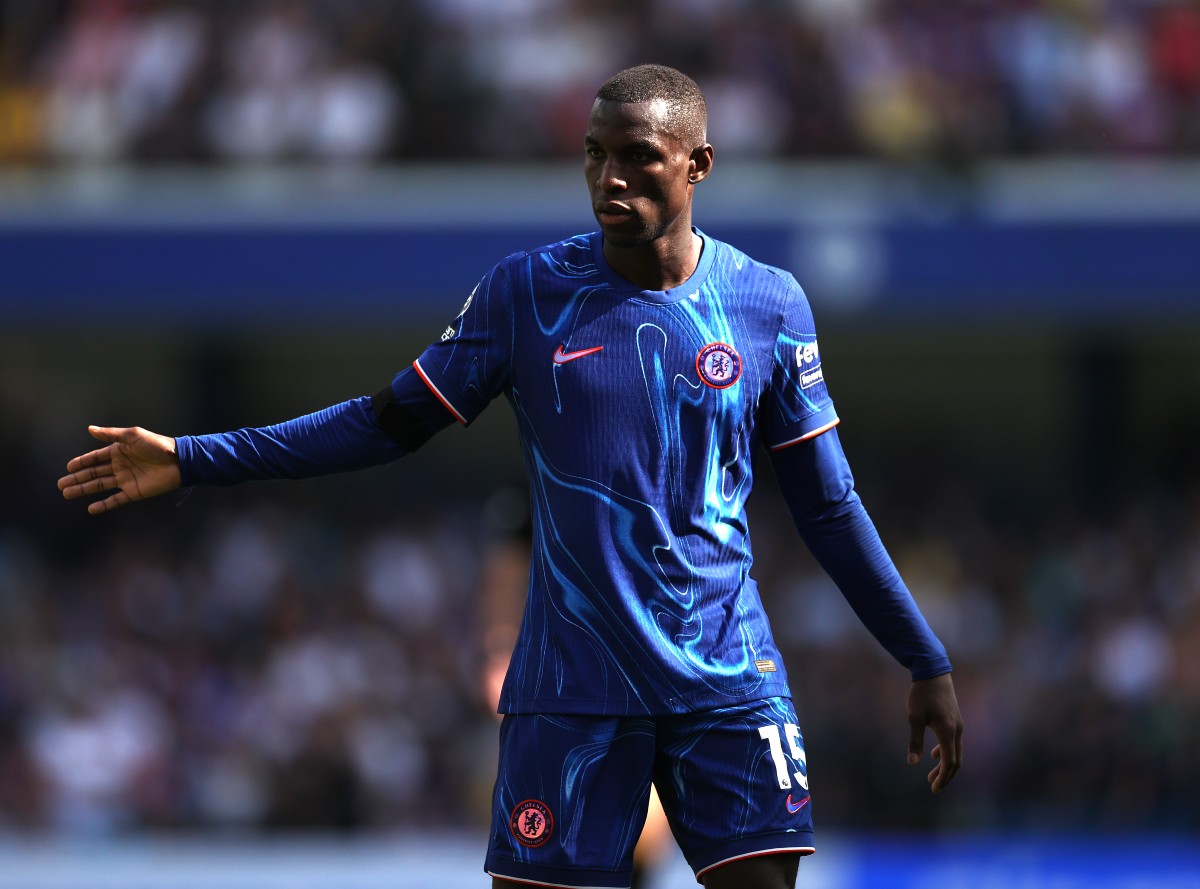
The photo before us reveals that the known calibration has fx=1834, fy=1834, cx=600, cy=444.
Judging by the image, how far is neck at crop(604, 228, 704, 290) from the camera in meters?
3.69

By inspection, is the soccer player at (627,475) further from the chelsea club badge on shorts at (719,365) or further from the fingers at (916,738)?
the fingers at (916,738)

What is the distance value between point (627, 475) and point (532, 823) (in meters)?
0.71

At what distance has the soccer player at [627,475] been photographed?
359 centimetres

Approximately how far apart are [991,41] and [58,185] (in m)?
6.66

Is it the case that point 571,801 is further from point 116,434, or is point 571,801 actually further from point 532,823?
point 116,434

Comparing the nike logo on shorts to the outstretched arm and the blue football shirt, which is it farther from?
the outstretched arm

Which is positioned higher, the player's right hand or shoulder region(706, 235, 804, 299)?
shoulder region(706, 235, 804, 299)

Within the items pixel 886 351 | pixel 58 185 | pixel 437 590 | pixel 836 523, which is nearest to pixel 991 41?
pixel 886 351

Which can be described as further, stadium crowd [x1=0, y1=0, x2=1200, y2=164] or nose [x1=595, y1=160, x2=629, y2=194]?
stadium crowd [x1=0, y1=0, x2=1200, y2=164]

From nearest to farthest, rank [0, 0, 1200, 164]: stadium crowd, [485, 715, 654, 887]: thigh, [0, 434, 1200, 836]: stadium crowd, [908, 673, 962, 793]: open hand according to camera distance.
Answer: [485, 715, 654, 887]: thigh → [908, 673, 962, 793]: open hand → [0, 434, 1200, 836]: stadium crowd → [0, 0, 1200, 164]: stadium crowd

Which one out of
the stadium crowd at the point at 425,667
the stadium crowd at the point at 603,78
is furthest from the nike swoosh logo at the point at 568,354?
the stadium crowd at the point at 603,78

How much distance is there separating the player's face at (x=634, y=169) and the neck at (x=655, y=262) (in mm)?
42

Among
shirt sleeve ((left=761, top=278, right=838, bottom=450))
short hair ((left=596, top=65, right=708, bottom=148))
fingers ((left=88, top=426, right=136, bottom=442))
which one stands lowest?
fingers ((left=88, top=426, right=136, bottom=442))

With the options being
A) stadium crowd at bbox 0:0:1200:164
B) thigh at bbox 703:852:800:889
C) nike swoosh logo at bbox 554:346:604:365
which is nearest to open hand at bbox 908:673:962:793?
thigh at bbox 703:852:800:889
